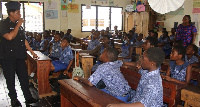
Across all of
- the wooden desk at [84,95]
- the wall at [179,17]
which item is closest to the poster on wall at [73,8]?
the wall at [179,17]

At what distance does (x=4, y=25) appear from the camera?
2.86 meters

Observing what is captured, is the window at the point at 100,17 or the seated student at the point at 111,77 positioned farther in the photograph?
the window at the point at 100,17

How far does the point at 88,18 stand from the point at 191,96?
8972 millimetres

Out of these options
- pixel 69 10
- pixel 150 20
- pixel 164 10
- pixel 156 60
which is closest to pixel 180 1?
pixel 164 10

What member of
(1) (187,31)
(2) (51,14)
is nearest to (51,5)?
(2) (51,14)

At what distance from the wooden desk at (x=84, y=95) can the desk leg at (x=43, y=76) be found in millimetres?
1507

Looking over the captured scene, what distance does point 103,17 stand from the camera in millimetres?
11039

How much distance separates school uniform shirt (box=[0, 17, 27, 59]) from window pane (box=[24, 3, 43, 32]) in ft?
22.4

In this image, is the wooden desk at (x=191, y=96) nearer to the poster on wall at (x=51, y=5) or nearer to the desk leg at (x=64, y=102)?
the desk leg at (x=64, y=102)

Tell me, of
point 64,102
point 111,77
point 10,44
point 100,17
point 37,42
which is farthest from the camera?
point 100,17

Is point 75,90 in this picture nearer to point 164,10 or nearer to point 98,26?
point 164,10

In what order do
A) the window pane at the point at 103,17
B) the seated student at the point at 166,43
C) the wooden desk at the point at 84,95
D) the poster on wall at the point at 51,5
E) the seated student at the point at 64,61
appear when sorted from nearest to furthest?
the wooden desk at the point at 84,95 < the seated student at the point at 64,61 < the seated student at the point at 166,43 < the poster on wall at the point at 51,5 < the window pane at the point at 103,17

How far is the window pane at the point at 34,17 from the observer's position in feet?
30.8

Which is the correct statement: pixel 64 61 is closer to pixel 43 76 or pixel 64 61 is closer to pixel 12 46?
pixel 43 76
